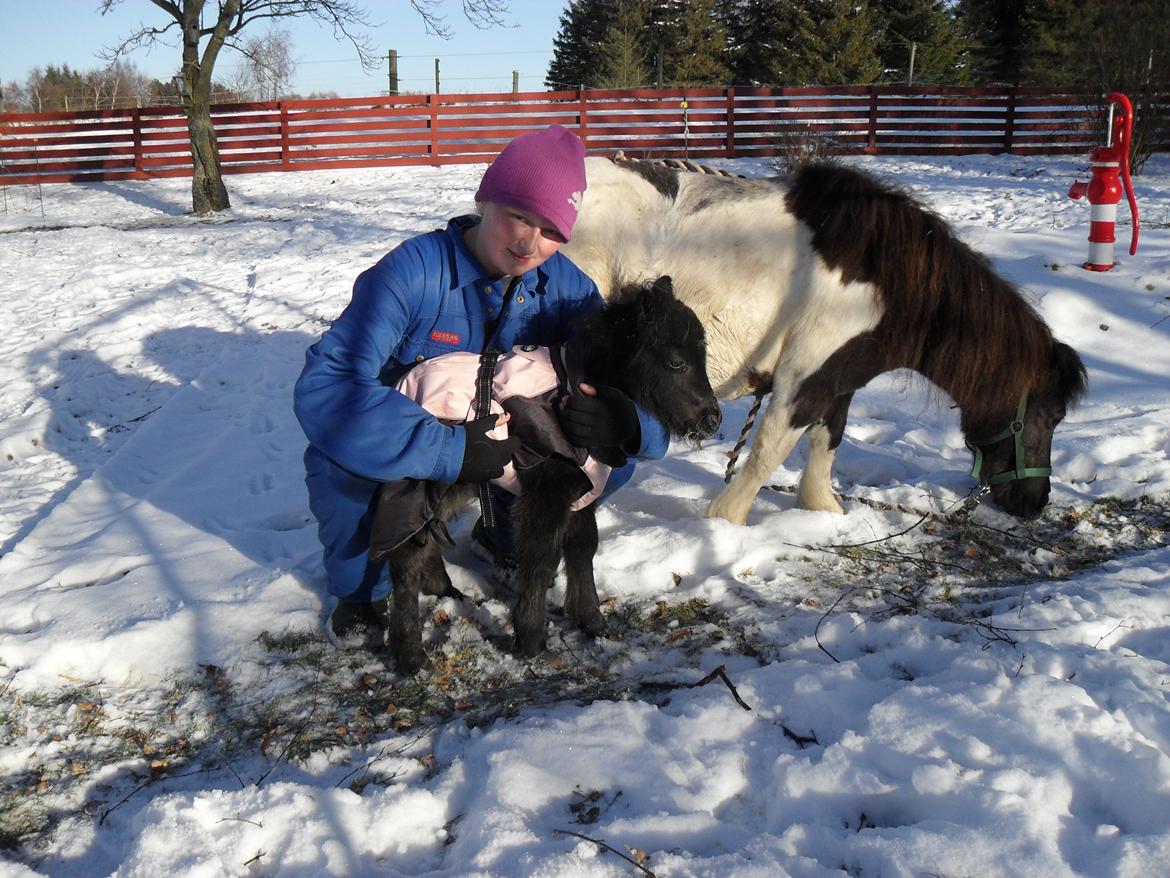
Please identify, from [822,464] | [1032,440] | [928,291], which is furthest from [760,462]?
[1032,440]

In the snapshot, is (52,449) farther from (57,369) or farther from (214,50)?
(214,50)

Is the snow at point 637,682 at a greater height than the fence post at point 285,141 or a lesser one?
lesser

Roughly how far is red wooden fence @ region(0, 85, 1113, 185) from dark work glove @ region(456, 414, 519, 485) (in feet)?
63.6

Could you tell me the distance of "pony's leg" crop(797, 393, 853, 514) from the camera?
14.4 feet

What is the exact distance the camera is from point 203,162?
53.2ft

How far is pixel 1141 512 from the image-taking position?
4293 mm

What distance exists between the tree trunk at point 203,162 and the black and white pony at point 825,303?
14223 millimetres

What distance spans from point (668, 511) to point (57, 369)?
558cm

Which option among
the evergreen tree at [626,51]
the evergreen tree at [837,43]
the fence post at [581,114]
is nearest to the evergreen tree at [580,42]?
the evergreen tree at [626,51]

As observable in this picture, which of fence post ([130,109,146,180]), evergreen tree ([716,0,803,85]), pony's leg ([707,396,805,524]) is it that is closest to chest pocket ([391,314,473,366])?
pony's leg ([707,396,805,524])

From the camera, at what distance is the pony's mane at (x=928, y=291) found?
3.85 meters

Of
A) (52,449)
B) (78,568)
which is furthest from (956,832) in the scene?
(52,449)

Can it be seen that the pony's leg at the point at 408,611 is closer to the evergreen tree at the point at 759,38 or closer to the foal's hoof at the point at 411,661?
the foal's hoof at the point at 411,661

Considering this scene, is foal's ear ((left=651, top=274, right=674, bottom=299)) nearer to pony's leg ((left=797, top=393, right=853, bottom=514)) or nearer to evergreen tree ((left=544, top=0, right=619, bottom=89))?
pony's leg ((left=797, top=393, right=853, bottom=514))
